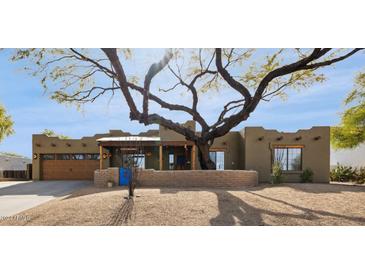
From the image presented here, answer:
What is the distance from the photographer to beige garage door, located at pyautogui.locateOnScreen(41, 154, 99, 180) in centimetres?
1778

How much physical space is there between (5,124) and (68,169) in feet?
23.6

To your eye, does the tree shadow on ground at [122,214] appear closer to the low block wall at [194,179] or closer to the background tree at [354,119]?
the low block wall at [194,179]

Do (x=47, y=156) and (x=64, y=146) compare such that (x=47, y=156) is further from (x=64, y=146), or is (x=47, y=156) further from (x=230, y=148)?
(x=230, y=148)

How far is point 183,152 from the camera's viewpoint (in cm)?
1738

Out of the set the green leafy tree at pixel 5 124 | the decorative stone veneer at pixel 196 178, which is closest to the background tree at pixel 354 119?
the decorative stone veneer at pixel 196 178

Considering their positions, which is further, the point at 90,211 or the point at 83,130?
the point at 83,130

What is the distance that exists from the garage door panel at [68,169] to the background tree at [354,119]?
677 inches

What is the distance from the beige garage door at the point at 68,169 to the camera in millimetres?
17781

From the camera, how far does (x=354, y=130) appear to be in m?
16.1

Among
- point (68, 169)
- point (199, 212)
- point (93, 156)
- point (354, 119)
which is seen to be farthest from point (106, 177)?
point (354, 119)
